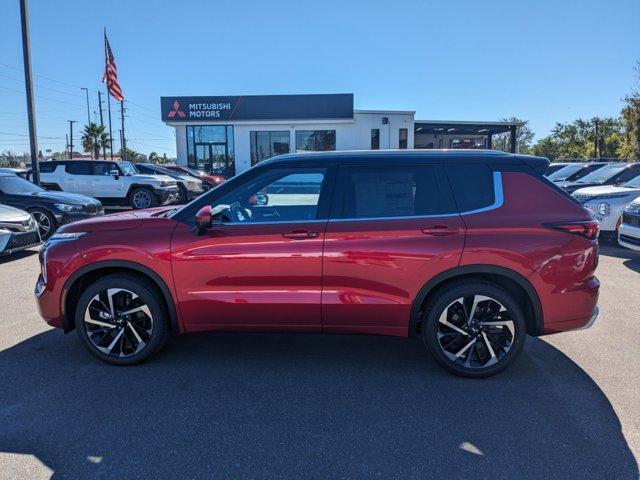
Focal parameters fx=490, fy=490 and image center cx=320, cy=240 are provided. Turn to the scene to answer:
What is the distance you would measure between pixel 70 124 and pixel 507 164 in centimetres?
8828

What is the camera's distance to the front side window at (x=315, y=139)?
102ft

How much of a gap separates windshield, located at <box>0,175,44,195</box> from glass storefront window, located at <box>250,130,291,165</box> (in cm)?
2043

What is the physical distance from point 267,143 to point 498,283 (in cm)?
2848

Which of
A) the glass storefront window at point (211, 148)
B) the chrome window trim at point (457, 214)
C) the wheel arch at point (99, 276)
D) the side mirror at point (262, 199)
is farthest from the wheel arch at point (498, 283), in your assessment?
the glass storefront window at point (211, 148)

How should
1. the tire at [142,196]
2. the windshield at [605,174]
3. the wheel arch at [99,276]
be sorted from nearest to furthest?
the wheel arch at [99,276] < the windshield at [605,174] < the tire at [142,196]

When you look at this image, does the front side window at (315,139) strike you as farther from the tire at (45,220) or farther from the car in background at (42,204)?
the tire at (45,220)

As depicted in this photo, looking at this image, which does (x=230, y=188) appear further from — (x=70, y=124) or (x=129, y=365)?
(x=70, y=124)

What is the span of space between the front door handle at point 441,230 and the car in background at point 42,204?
358 inches

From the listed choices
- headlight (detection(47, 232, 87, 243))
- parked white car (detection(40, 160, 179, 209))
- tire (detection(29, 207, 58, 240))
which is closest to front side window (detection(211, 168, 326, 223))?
headlight (detection(47, 232, 87, 243))

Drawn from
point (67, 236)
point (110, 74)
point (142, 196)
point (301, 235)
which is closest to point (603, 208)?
point (301, 235)

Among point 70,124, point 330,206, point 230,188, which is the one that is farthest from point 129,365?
point 70,124

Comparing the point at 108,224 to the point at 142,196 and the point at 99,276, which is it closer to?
the point at 99,276

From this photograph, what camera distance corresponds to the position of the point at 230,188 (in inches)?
158

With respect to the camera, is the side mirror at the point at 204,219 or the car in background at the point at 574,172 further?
the car in background at the point at 574,172
